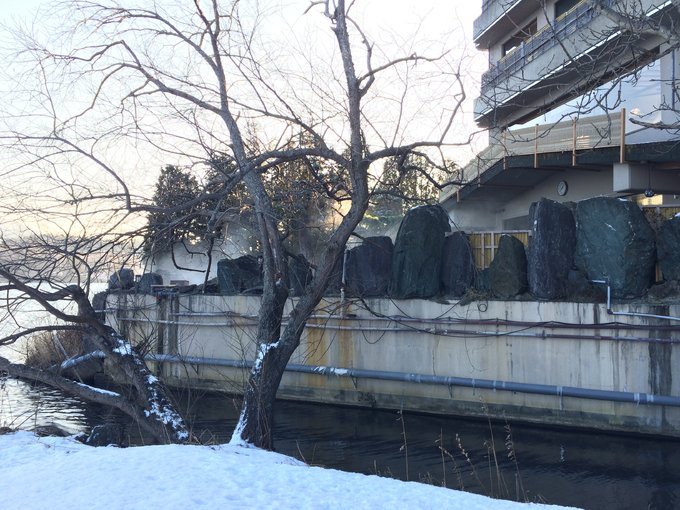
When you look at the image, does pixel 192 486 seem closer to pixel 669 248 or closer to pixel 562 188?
pixel 669 248

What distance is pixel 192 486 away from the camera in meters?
5.45

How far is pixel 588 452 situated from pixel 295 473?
9495mm

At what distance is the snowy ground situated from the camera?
17.1 feet

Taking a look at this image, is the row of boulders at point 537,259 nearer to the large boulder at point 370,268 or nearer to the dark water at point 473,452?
the large boulder at point 370,268

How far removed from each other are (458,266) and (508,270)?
157 centimetres

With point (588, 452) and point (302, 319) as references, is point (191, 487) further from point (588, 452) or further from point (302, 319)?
point (588, 452)

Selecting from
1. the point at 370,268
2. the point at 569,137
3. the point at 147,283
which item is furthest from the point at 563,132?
the point at 147,283

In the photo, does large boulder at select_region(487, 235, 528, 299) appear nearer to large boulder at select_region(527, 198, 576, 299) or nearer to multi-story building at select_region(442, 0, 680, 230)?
large boulder at select_region(527, 198, 576, 299)

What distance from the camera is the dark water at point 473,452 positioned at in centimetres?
1154

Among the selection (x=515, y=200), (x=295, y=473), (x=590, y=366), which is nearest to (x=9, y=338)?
(x=295, y=473)

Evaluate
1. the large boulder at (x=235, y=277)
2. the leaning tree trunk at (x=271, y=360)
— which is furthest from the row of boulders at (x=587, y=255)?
the large boulder at (x=235, y=277)

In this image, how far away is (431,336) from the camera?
1773cm

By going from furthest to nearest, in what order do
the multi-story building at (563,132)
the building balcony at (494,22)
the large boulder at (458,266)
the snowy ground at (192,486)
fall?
1. the building balcony at (494,22)
2. the multi-story building at (563,132)
3. the large boulder at (458,266)
4. the snowy ground at (192,486)

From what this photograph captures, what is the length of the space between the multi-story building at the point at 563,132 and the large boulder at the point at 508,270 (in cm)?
230
